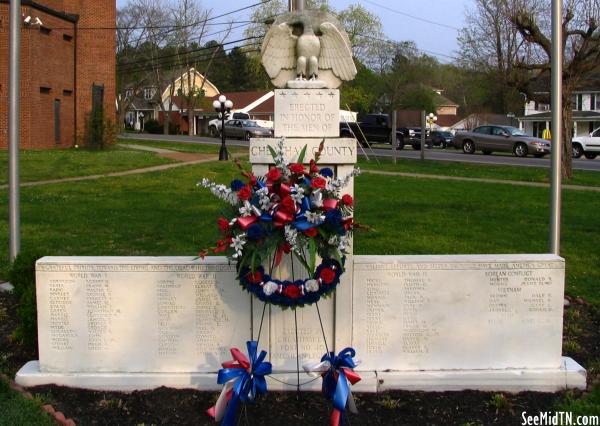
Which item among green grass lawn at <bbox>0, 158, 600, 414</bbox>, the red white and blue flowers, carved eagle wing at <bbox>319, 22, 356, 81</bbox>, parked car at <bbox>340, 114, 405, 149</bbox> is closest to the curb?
the red white and blue flowers

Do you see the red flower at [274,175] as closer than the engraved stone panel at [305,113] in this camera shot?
Yes

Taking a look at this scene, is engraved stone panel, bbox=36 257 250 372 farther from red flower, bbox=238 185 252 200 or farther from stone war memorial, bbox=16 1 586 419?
red flower, bbox=238 185 252 200

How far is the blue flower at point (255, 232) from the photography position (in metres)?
4.27

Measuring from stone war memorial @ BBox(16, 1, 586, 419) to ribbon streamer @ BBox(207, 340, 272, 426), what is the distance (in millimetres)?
608

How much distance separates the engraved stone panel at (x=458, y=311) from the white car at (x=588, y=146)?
31.0 metres

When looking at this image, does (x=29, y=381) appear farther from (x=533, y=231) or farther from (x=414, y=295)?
(x=533, y=231)

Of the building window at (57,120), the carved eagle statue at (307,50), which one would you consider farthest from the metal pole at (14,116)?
the building window at (57,120)

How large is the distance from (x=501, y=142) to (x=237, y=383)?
3154cm

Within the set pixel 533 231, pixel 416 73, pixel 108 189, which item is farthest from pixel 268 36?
pixel 416 73

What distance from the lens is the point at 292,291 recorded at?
4.44 metres

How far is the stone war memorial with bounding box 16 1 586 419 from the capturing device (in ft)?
16.2

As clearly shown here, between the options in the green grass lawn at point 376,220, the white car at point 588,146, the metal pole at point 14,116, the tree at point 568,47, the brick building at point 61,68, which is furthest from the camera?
the white car at point 588,146

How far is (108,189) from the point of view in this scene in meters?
15.9

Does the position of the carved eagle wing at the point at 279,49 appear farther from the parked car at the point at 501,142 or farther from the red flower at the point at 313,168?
the parked car at the point at 501,142
